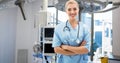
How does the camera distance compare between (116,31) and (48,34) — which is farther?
(116,31)

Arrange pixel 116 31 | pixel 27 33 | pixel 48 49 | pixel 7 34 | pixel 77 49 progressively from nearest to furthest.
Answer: pixel 77 49, pixel 48 49, pixel 116 31, pixel 7 34, pixel 27 33

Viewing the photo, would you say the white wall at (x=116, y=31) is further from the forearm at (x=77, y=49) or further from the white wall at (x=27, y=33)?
the forearm at (x=77, y=49)

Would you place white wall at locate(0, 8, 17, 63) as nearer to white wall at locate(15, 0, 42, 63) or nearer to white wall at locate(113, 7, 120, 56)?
white wall at locate(15, 0, 42, 63)

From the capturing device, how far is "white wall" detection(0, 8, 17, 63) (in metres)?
5.47

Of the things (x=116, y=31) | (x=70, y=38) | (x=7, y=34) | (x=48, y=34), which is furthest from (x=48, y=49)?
(x=7, y=34)

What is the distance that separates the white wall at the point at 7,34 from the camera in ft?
17.9

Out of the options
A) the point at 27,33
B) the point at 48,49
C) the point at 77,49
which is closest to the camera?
the point at 77,49

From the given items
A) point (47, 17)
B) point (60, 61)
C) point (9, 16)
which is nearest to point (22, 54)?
point (9, 16)

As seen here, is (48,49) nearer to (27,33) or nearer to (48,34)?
(48,34)

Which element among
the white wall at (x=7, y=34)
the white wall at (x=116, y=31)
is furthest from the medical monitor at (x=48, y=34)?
the white wall at (x=7, y=34)

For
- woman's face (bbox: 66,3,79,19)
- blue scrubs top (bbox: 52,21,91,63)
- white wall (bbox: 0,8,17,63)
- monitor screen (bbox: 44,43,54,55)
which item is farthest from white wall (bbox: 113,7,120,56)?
white wall (bbox: 0,8,17,63)

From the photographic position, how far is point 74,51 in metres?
1.47

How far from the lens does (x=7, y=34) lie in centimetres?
567

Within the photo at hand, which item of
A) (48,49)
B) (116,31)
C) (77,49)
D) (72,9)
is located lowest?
(48,49)
